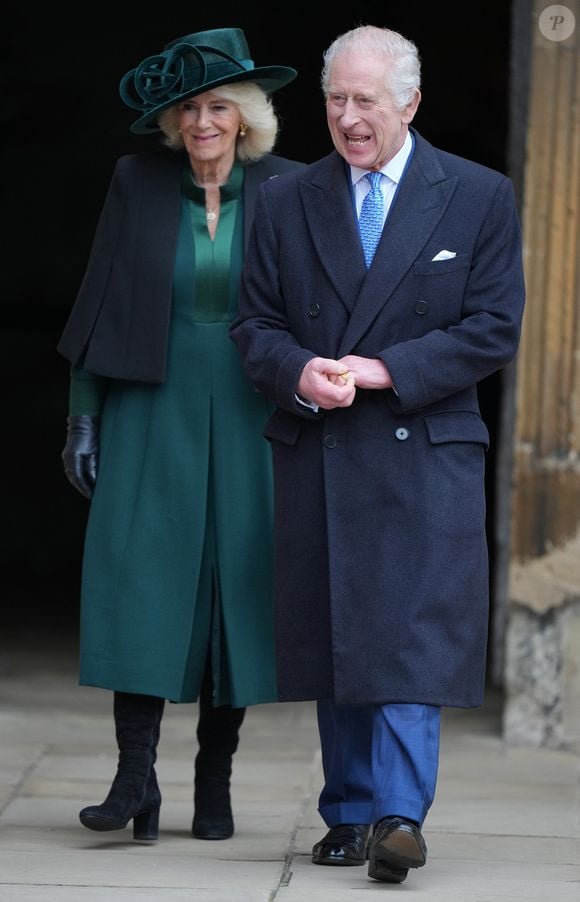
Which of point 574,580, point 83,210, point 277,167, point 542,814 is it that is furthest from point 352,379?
point 83,210

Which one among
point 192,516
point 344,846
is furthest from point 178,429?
point 344,846

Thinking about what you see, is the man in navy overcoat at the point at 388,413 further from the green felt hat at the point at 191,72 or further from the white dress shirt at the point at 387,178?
the green felt hat at the point at 191,72

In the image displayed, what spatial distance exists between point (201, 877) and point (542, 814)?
1.34 metres

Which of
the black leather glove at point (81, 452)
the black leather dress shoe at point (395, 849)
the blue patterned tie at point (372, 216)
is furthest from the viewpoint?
the black leather glove at point (81, 452)

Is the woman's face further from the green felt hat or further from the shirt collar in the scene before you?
the shirt collar

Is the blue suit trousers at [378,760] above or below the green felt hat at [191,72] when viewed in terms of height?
below

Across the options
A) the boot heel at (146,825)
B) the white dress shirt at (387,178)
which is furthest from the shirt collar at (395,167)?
the boot heel at (146,825)

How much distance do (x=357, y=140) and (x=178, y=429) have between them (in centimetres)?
80

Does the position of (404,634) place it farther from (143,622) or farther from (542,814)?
(542,814)

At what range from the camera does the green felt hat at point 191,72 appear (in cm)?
405

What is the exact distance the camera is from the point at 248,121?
4.14 metres

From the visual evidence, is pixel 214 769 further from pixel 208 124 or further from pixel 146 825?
pixel 208 124

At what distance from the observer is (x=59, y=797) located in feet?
16.0

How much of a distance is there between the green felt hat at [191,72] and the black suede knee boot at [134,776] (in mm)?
1300
